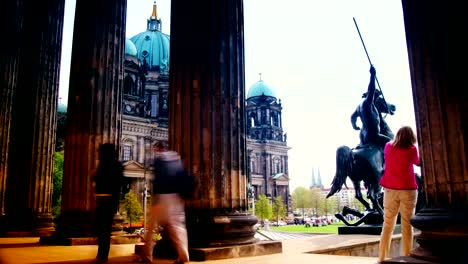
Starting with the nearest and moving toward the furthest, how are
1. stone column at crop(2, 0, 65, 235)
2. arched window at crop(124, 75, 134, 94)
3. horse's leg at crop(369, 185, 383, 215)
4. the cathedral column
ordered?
horse's leg at crop(369, 185, 383, 215) < stone column at crop(2, 0, 65, 235) < the cathedral column < arched window at crop(124, 75, 134, 94)

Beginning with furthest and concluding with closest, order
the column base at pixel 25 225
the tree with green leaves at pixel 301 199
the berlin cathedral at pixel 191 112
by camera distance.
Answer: the tree with green leaves at pixel 301 199
the column base at pixel 25 225
the berlin cathedral at pixel 191 112

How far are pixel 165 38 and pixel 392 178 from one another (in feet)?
232

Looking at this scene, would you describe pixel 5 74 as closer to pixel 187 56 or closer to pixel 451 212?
pixel 187 56

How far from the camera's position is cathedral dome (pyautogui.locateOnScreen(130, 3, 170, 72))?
2672 inches

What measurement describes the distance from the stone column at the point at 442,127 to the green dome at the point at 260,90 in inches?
3182

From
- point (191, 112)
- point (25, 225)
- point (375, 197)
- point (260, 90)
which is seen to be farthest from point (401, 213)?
point (260, 90)

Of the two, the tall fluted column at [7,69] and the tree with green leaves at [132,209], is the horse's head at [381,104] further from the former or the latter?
the tree with green leaves at [132,209]

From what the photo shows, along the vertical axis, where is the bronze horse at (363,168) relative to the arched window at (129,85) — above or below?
below

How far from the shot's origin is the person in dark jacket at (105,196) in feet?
19.1

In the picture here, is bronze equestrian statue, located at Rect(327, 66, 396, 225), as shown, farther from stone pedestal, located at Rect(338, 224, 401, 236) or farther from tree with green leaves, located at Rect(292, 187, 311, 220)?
tree with green leaves, located at Rect(292, 187, 311, 220)

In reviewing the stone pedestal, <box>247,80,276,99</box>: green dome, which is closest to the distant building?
<box>247,80,276,99</box>: green dome

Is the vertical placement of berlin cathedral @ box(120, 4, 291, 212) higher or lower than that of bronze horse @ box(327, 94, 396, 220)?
higher

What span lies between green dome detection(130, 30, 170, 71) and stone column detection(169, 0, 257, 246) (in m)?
61.2

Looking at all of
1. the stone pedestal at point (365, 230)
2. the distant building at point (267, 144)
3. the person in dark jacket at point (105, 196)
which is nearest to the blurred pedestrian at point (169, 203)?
the person in dark jacket at point (105, 196)
